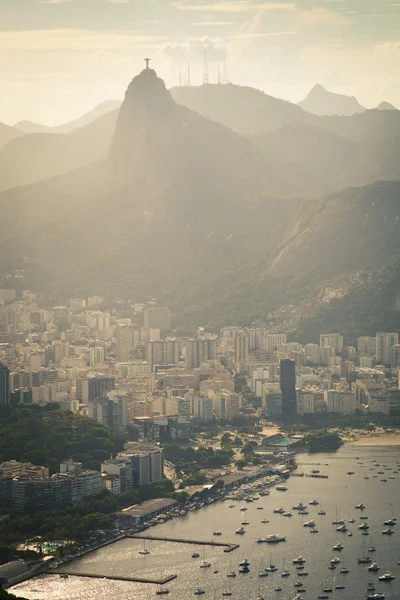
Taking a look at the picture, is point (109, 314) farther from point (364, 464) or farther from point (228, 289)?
point (364, 464)

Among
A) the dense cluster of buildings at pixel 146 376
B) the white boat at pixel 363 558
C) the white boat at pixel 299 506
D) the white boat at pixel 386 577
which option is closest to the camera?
the white boat at pixel 386 577

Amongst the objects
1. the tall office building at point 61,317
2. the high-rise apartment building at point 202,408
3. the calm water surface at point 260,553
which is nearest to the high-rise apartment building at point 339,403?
the high-rise apartment building at point 202,408

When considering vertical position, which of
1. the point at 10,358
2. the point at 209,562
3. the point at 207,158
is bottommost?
the point at 209,562

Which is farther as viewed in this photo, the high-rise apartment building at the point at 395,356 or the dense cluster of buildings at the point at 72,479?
the high-rise apartment building at the point at 395,356

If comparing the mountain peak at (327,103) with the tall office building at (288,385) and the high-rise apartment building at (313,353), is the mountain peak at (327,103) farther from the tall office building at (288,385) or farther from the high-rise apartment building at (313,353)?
the tall office building at (288,385)

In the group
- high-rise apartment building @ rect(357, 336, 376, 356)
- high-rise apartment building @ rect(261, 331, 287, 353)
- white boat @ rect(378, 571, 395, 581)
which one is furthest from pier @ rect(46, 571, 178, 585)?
high-rise apartment building @ rect(357, 336, 376, 356)

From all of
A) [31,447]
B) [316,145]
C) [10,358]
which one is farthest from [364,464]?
[316,145]

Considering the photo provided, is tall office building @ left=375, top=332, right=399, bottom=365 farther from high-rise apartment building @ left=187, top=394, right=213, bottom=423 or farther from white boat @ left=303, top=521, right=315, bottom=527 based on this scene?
white boat @ left=303, top=521, right=315, bottom=527
